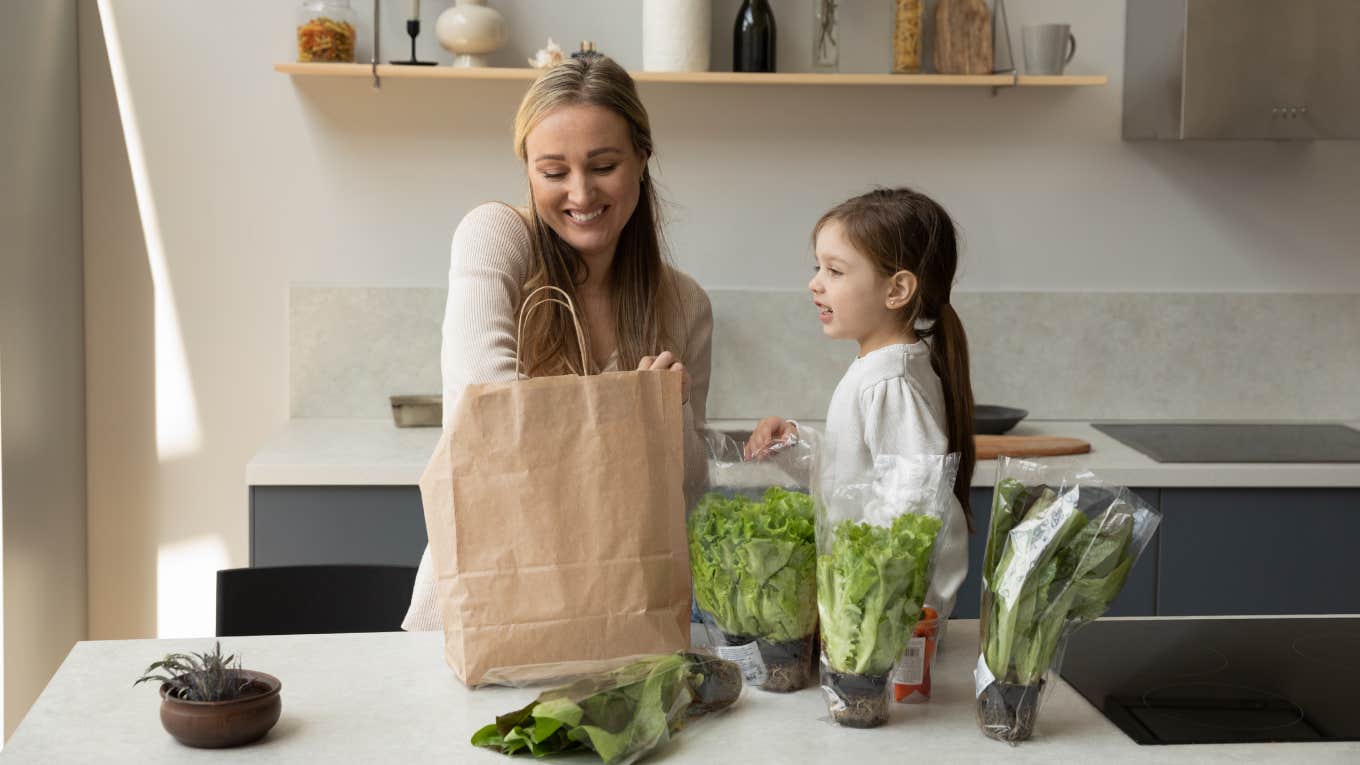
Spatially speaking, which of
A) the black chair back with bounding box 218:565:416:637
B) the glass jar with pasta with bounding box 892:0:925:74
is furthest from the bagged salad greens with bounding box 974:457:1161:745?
the glass jar with pasta with bounding box 892:0:925:74

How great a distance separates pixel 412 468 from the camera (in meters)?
2.69

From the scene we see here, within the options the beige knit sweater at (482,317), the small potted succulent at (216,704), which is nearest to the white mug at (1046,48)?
the beige knit sweater at (482,317)

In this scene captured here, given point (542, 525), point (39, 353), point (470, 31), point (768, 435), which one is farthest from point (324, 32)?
point (542, 525)

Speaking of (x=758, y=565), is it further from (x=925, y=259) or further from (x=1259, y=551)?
(x=1259, y=551)

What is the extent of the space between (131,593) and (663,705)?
2.31 meters

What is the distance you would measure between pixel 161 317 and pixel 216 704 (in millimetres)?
2124

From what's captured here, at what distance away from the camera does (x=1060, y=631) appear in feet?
4.08

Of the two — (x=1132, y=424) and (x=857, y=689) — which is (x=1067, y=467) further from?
(x=1132, y=424)

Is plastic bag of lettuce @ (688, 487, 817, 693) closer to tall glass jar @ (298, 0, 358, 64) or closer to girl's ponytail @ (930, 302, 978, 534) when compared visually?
girl's ponytail @ (930, 302, 978, 534)

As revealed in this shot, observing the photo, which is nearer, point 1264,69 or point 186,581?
point 1264,69

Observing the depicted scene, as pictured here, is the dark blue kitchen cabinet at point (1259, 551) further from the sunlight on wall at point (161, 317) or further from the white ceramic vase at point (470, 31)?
the sunlight on wall at point (161, 317)

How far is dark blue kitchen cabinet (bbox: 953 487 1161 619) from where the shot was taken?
9.02ft

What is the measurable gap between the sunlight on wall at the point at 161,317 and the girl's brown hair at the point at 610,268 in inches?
63.1

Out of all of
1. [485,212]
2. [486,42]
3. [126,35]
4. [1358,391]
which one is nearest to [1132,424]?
[1358,391]
